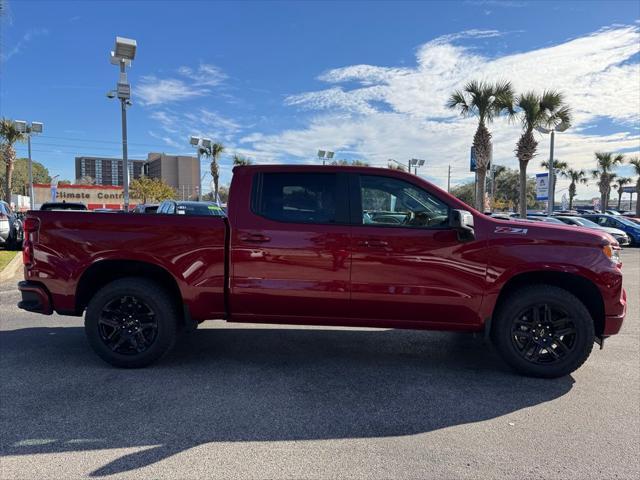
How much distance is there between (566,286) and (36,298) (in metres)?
5.22

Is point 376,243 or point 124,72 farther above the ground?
point 124,72

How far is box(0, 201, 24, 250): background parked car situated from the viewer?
13.0 m

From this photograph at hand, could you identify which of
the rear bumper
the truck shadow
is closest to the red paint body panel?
the rear bumper

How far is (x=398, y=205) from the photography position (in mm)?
4363

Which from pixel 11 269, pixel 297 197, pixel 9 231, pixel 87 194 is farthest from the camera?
pixel 87 194

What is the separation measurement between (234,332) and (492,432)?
347cm

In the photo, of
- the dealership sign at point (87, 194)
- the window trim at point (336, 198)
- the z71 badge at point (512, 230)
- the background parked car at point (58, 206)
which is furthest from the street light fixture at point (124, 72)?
the dealership sign at point (87, 194)

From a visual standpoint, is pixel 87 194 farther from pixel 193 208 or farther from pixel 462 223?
pixel 462 223

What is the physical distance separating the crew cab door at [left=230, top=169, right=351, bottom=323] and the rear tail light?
1.96m

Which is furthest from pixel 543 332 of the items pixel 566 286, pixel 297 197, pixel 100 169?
pixel 100 169

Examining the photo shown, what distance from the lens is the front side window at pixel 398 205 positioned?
425cm

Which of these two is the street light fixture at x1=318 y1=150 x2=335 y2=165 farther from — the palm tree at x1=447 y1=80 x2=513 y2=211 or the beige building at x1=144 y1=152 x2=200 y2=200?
the beige building at x1=144 y1=152 x2=200 y2=200

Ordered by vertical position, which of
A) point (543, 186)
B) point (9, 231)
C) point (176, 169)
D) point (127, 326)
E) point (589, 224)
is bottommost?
point (127, 326)

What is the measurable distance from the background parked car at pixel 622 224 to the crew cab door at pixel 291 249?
2336 cm
